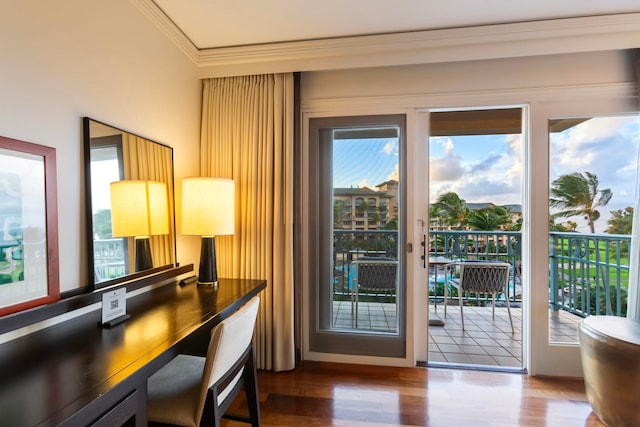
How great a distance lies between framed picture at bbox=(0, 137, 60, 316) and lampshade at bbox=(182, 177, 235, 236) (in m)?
0.68

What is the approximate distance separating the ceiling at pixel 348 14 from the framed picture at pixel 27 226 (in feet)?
4.17

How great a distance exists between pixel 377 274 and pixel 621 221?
184cm

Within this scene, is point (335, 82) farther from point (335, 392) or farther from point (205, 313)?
point (335, 392)

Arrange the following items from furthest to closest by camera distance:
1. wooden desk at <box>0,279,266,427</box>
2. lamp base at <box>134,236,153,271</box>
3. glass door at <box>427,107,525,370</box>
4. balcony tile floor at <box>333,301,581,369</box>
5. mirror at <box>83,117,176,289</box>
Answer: glass door at <box>427,107,525,370</box>
balcony tile floor at <box>333,301,581,369</box>
lamp base at <box>134,236,153,271</box>
mirror at <box>83,117,176,289</box>
wooden desk at <box>0,279,266,427</box>

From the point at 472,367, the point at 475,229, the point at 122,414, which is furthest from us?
the point at 475,229

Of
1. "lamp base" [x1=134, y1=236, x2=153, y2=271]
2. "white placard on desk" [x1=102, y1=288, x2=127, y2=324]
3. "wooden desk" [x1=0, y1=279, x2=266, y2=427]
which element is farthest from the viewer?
"lamp base" [x1=134, y1=236, x2=153, y2=271]

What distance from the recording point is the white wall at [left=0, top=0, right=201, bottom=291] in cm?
117

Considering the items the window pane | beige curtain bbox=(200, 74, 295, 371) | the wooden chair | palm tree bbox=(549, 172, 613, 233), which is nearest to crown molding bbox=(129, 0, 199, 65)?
beige curtain bbox=(200, 74, 295, 371)

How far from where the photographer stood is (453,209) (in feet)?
12.1

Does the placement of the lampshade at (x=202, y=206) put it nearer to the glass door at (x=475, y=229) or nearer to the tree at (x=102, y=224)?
the tree at (x=102, y=224)

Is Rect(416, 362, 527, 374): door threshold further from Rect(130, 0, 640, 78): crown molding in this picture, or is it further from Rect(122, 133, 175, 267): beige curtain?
Rect(130, 0, 640, 78): crown molding

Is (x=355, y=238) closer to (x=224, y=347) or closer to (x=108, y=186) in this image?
(x=224, y=347)

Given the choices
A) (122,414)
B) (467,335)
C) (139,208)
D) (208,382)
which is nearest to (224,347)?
(208,382)

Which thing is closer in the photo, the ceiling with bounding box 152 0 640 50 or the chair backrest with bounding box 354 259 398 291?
the ceiling with bounding box 152 0 640 50
